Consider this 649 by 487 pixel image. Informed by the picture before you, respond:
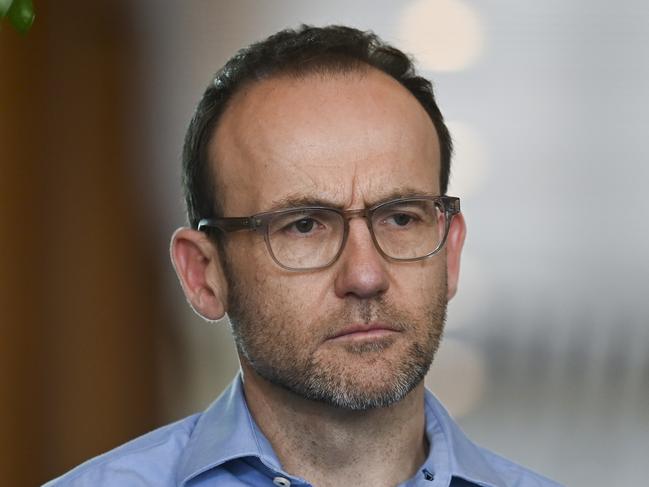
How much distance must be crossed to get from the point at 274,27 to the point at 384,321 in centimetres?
228

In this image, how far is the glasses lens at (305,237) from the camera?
5.95ft

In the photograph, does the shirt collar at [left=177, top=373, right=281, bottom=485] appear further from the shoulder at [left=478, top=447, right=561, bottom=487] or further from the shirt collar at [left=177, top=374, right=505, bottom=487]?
the shoulder at [left=478, top=447, right=561, bottom=487]

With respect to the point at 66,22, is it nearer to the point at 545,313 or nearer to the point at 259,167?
the point at 545,313

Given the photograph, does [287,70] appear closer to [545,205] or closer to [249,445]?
[249,445]

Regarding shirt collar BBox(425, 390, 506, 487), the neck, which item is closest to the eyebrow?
the neck

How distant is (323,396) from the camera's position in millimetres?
1790

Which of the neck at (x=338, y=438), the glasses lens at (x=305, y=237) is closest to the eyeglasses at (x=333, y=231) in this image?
the glasses lens at (x=305, y=237)

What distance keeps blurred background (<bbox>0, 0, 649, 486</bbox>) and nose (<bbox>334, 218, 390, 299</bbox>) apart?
1.96 m

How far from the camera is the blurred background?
3.74 metres

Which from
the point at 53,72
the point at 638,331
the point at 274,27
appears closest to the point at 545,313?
the point at 638,331

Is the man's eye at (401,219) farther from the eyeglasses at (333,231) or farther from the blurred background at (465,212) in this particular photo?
the blurred background at (465,212)

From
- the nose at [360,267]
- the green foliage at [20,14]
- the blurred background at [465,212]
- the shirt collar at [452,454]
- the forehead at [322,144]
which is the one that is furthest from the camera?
the blurred background at [465,212]

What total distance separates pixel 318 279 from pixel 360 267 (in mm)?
83

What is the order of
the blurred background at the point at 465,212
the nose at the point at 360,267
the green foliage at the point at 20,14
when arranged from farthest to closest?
the blurred background at the point at 465,212 → the nose at the point at 360,267 → the green foliage at the point at 20,14
